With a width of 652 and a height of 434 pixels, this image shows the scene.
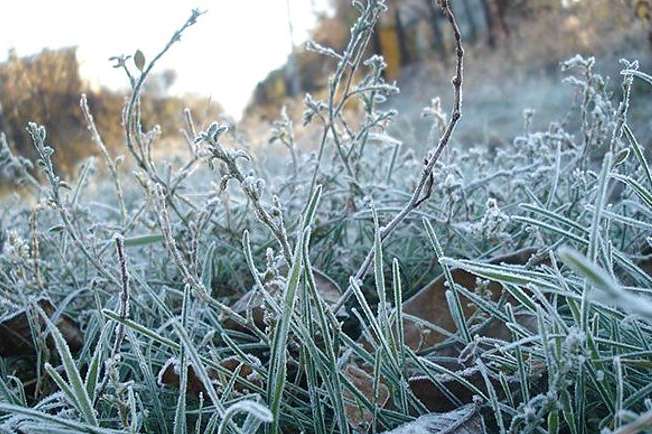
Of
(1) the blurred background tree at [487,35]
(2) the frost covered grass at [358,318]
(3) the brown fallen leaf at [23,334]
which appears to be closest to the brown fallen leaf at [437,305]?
(2) the frost covered grass at [358,318]

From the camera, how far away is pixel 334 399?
0.58 metres

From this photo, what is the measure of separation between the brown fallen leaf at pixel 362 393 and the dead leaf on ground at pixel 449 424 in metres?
0.05

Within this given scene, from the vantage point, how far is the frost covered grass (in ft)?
1.76

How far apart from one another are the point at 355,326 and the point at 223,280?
27 cm

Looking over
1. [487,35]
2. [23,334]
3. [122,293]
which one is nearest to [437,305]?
[122,293]

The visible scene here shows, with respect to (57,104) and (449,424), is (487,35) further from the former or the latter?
(449,424)

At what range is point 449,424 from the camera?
1.82ft

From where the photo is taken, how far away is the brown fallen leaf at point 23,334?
2.82ft

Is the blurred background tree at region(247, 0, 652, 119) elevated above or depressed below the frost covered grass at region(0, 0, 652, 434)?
above

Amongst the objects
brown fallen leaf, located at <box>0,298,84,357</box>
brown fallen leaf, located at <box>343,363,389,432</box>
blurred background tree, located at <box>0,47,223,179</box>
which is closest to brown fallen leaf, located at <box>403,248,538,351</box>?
brown fallen leaf, located at <box>343,363,389,432</box>

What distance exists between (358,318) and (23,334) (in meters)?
0.47

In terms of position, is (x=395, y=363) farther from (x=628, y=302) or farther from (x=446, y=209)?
(x=446, y=209)

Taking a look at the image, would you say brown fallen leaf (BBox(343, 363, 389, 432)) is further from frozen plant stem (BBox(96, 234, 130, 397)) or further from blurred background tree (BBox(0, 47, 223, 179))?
blurred background tree (BBox(0, 47, 223, 179))

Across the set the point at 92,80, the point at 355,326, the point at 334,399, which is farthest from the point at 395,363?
the point at 92,80
